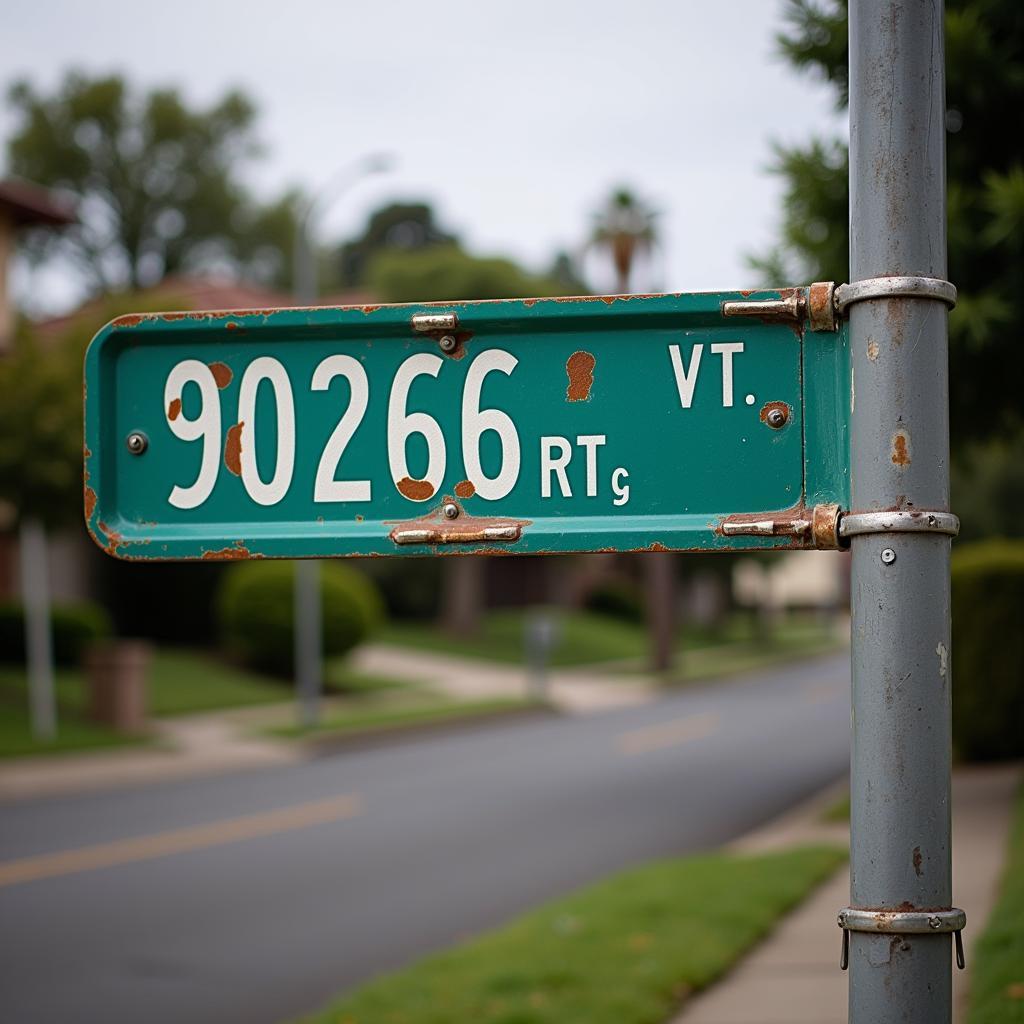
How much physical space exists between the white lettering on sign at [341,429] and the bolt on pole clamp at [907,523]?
738mm

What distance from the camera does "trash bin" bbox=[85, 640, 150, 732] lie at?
719 inches

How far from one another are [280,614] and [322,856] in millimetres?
14995

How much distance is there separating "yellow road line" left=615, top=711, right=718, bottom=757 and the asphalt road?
0.16 m

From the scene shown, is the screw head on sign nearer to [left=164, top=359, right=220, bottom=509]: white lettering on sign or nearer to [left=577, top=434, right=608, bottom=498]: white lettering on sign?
[left=164, top=359, right=220, bottom=509]: white lettering on sign

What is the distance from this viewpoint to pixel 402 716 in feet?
70.7

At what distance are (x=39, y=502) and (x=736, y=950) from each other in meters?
12.6

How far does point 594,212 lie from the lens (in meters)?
38.8

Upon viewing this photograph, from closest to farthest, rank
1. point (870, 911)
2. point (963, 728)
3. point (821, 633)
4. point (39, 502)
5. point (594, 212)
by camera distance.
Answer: point (870, 911)
point (963, 728)
point (39, 502)
point (594, 212)
point (821, 633)

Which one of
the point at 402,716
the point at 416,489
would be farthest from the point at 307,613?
the point at 416,489

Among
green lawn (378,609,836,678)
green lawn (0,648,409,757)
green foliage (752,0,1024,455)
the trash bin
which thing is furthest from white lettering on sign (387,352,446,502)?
green lawn (378,609,836,678)

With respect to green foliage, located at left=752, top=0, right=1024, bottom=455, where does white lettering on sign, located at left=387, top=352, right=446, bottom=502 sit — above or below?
below

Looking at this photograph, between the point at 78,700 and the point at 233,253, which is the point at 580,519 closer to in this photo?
the point at 78,700

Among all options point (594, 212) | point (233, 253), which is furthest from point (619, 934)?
point (233, 253)

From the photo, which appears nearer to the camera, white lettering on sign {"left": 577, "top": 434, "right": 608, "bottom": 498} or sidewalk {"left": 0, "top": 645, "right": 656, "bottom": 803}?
white lettering on sign {"left": 577, "top": 434, "right": 608, "bottom": 498}
